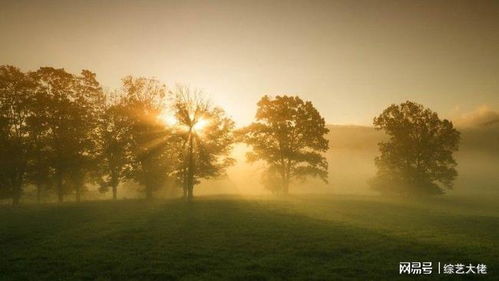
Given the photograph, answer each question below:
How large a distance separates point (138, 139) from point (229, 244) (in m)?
24.3

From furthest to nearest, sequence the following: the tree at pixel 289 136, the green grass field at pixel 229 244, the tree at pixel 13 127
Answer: the tree at pixel 289 136 → the tree at pixel 13 127 → the green grass field at pixel 229 244

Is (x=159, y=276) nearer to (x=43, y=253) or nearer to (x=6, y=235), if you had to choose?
(x=43, y=253)

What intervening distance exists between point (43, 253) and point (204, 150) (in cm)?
2328

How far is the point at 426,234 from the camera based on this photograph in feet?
78.2

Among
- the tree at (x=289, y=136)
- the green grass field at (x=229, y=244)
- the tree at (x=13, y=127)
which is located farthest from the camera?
the tree at (x=289, y=136)

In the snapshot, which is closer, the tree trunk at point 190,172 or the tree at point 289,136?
the tree trunk at point 190,172

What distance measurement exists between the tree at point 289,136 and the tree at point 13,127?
25489 millimetres

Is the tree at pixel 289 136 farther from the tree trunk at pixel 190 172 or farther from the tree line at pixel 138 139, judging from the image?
the tree trunk at pixel 190 172

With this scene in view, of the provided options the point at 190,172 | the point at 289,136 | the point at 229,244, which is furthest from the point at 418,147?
the point at 229,244

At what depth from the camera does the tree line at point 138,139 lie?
38156mm

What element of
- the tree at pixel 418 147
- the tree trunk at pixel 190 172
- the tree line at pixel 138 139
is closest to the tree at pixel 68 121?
the tree line at pixel 138 139

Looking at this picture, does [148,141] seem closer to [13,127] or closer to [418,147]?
[13,127]

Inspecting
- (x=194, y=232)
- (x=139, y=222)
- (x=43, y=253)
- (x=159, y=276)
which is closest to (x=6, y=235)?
(x=43, y=253)

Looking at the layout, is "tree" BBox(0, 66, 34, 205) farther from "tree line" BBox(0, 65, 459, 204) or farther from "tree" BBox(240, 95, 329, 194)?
"tree" BBox(240, 95, 329, 194)
